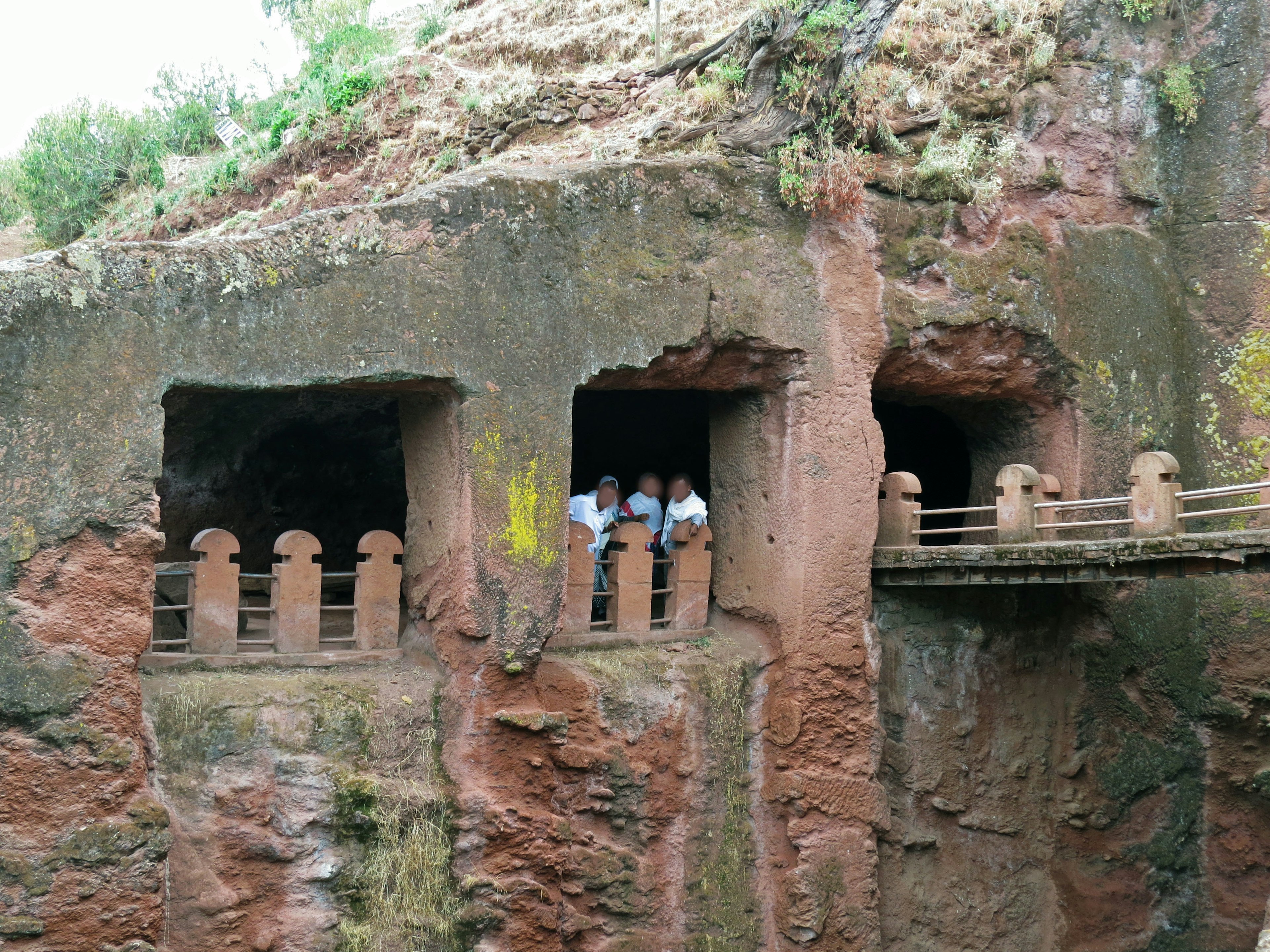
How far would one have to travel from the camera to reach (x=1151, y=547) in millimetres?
7098

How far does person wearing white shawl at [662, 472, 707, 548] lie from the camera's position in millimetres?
8742

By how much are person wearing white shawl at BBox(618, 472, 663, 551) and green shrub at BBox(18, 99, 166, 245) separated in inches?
267

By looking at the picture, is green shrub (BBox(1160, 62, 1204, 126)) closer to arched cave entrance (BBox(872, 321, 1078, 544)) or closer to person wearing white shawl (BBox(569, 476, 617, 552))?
arched cave entrance (BBox(872, 321, 1078, 544))

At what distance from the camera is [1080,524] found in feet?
25.3

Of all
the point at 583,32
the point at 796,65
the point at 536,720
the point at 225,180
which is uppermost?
the point at 583,32

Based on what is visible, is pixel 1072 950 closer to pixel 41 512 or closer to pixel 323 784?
pixel 323 784

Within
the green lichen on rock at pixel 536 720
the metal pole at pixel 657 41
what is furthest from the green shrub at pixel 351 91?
the green lichen on rock at pixel 536 720

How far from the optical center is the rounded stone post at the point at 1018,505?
8.22m

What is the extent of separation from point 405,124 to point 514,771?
563 cm

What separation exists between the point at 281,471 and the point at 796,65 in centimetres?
487

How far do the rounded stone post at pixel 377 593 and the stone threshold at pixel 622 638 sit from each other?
950 mm

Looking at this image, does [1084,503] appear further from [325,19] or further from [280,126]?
[325,19]

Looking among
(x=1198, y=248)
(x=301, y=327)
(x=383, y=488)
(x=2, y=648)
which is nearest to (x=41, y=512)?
(x=2, y=648)

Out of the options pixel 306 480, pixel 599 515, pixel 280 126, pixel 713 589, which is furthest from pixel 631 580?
pixel 280 126
